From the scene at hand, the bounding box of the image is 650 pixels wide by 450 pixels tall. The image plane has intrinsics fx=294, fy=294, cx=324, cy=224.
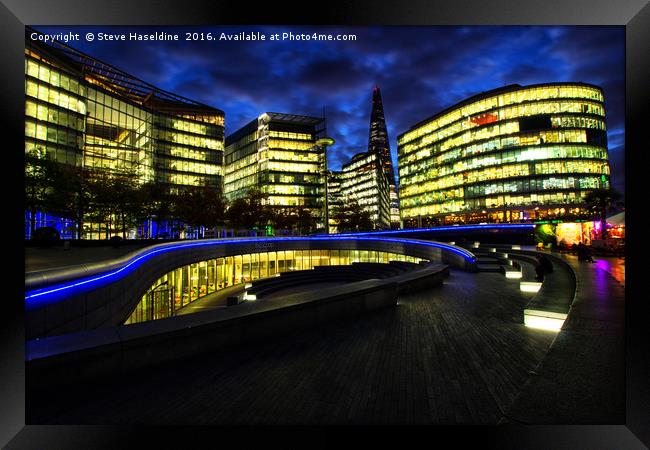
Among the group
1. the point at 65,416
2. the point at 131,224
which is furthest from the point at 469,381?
the point at 131,224

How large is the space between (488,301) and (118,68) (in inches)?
3318

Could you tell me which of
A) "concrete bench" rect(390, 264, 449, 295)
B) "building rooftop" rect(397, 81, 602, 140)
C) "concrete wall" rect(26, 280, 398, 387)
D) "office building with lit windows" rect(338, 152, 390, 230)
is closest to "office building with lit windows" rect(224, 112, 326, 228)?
"building rooftop" rect(397, 81, 602, 140)

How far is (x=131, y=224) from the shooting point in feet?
126

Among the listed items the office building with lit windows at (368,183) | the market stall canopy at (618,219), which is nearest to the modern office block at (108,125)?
the market stall canopy at (618,219)

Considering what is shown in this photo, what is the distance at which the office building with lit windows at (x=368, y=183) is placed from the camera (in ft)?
541

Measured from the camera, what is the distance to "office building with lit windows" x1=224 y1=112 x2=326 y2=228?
9212 centimetres

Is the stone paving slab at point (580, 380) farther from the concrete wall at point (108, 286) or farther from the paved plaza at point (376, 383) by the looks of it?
the concrete wall at point (108, 286)

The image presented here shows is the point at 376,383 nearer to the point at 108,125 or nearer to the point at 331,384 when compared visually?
the point at 331,384

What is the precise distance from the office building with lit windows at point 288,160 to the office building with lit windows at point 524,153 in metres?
39.8

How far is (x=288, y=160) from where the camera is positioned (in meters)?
93.4

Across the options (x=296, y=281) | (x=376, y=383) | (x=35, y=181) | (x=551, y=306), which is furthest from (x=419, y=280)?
(x=35, y=181)

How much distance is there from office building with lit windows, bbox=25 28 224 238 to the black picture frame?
2737 cm

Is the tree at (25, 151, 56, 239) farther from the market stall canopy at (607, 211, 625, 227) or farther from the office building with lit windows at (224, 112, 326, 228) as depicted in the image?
the office building with lit windows at (224, 112, 326, 228)
